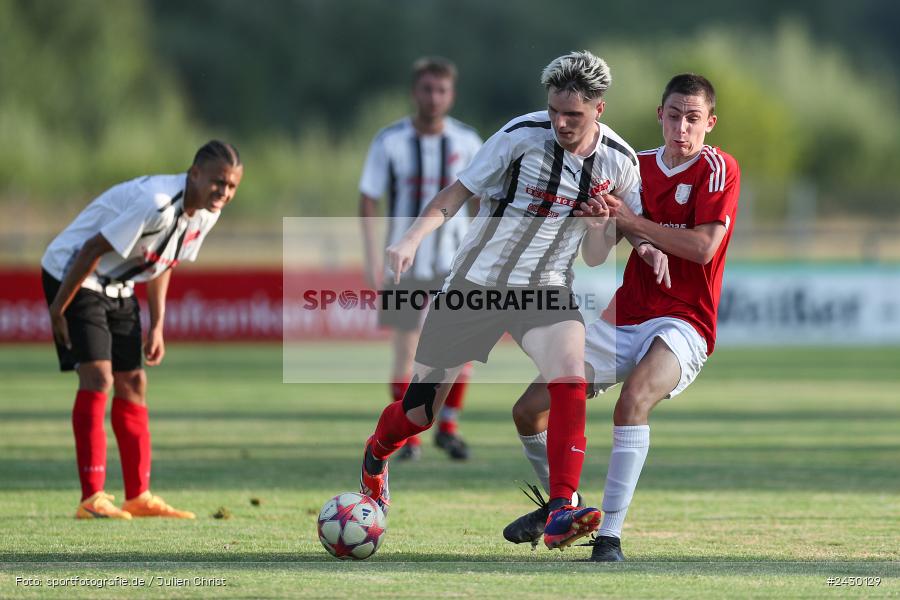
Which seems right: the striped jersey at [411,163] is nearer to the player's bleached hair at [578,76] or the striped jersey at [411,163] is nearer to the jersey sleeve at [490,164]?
the jersey sleeve at [490,164]

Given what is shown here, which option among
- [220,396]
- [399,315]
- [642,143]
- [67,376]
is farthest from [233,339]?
[642,143]

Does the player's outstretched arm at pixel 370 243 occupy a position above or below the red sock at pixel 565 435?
above

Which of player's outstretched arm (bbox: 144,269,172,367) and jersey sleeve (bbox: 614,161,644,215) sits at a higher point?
jersey sleeve (bbox: 614,161,644,215)

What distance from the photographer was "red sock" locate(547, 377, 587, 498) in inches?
236

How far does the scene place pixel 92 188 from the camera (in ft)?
135

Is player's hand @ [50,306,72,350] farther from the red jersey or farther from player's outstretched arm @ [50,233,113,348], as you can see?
the red jersey

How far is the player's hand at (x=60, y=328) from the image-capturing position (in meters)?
7.16

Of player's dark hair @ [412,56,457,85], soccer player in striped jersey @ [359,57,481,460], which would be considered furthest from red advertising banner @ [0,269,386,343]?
player's dark hair @ [412,56,457,85]

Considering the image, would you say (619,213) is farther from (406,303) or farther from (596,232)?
(406,303)

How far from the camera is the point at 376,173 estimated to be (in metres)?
9.98

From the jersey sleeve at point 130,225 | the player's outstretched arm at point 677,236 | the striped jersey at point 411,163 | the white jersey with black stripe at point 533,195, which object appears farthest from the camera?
the striped jersey at point 411,163

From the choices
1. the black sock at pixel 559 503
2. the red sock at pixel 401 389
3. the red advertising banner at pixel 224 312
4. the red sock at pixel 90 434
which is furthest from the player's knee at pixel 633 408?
the red advertising banner at pixel 224 312

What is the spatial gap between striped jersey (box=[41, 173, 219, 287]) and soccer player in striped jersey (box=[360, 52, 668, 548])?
154cm

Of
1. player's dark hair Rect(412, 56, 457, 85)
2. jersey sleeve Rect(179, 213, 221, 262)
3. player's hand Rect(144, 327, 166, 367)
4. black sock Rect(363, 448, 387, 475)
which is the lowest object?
black sock Rect(363, 448, 387, 475)
